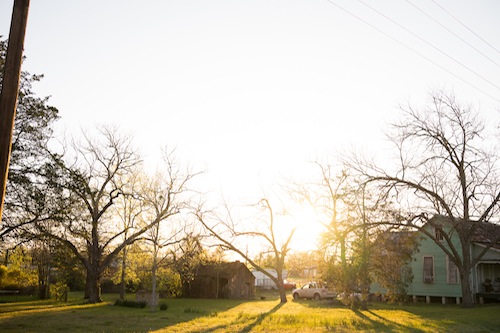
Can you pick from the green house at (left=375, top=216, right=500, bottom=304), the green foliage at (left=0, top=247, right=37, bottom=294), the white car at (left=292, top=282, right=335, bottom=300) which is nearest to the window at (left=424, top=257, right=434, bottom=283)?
the green house at (left=375, top=216, right=500, bottom=304)

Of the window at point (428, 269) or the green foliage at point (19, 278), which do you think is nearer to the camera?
the window at point (428, 269)

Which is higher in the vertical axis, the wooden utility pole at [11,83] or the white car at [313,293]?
the wooden utility pole at [11,83]

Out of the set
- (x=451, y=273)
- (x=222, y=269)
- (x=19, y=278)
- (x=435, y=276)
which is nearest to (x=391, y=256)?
(x=451, y=273)

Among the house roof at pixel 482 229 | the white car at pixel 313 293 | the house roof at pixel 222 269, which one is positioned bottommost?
the white car at pixel 313 293

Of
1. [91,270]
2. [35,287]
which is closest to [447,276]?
[91,270]

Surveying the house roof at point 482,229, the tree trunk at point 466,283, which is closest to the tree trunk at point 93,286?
the house roof at point 482,229

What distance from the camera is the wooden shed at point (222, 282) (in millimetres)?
50312

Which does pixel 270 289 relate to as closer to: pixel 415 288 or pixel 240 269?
pixel 240 269

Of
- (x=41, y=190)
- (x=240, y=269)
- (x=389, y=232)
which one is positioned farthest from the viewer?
(x=240, y=269)

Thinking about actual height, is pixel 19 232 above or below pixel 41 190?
below

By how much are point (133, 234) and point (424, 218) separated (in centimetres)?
2369

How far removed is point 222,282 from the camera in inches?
2025

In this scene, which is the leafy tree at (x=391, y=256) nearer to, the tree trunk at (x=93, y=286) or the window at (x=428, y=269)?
the window at (x=428, y=269)

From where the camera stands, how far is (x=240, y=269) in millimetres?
51781
